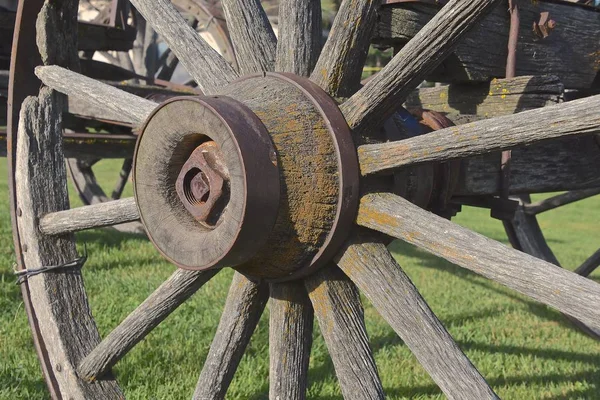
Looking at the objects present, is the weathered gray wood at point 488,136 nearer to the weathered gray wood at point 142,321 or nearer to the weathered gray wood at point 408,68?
the weathered gray wood at point 408,68

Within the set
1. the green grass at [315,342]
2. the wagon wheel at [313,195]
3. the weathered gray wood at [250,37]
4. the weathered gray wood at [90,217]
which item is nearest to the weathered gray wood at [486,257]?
the wagon wheel at [313,195]

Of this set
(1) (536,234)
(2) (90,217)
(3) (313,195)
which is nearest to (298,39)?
(3) (313,195)

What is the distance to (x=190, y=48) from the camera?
210cm

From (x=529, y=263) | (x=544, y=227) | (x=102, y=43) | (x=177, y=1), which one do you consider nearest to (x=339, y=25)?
(x=529, y=263)

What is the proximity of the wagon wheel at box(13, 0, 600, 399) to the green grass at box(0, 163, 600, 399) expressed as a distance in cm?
100

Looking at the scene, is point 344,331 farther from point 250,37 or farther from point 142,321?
point 250,37

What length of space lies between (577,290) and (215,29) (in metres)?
4.83

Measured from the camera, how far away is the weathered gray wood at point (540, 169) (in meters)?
2.08

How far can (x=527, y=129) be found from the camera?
1.50 meters

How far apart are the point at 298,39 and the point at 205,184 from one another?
0.47 meters

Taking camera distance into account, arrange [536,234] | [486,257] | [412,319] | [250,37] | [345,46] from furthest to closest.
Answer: [536,234], [250,37], [345,46], [412,319], [486,257]

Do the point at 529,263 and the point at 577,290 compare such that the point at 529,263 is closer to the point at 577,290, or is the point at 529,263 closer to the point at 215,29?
the point at 577,290

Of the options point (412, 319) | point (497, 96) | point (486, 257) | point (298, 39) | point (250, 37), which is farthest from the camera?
point (497, 96)

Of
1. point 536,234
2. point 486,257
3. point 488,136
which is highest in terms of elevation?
point 488,136
